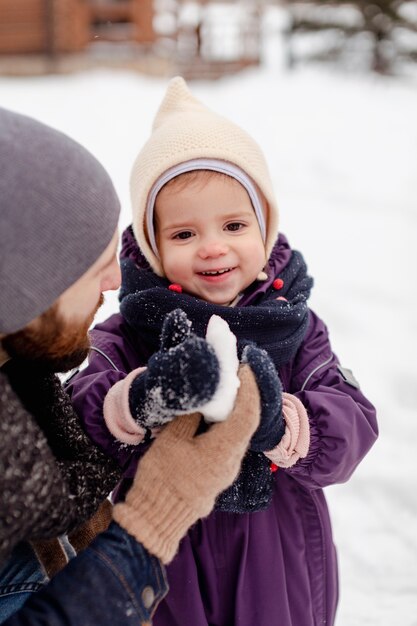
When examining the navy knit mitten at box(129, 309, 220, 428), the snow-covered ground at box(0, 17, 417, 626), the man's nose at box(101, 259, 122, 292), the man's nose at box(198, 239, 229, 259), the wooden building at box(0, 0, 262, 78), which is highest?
the man's nose at box(101, 259, 122, 292)

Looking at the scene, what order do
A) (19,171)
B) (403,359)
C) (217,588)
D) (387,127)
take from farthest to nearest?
(387,127), (403,359), (217,588), (19,171)

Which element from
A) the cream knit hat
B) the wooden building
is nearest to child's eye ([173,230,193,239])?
the cream knit hat

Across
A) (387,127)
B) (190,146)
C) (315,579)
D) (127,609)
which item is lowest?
(387,127)

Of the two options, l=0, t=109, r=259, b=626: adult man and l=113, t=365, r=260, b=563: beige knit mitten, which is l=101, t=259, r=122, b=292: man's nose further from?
l=113, t=365, r=260, b=563: beige knit mitten

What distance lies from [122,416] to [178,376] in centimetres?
23

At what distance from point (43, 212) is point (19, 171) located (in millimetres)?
69

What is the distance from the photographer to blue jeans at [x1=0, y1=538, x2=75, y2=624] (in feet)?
3.87

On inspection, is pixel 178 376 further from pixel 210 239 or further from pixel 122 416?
pixel 210 239

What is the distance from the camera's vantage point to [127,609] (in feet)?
3.35

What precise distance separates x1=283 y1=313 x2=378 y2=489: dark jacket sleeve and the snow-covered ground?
0.86 meters

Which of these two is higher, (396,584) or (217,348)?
(217,348)

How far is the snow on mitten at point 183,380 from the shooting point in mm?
1015

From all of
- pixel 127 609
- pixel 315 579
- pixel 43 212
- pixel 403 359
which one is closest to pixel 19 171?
pixel 43 212

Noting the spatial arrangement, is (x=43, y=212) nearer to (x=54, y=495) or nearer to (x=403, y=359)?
(x=54, y=495)
